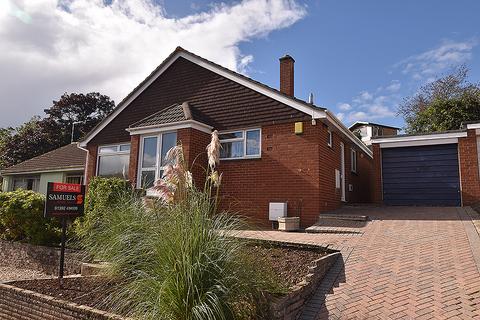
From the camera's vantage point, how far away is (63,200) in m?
6.57

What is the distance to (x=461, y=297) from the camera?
469 cm

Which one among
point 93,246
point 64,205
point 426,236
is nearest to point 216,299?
point 93,246

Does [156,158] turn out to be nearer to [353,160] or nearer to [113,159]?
[113,159]

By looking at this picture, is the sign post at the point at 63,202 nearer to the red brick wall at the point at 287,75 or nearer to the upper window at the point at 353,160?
the red brick wall at the point at 287,75

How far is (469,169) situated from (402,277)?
9485 mm

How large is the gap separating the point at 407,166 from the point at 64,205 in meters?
12.2

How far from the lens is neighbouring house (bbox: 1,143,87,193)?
66.3 feet

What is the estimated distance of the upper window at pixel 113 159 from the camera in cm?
1486

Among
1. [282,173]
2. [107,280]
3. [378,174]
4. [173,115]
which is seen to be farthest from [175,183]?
[378,174]

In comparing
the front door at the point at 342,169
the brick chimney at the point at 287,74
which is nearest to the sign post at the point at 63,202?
the brick chimney at the point at 287,74

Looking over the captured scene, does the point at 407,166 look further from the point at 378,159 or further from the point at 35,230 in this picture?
the point at 35,230

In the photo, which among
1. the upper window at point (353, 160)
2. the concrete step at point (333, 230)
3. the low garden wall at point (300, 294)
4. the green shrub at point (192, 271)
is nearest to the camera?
the green shrub at point (192, 271)

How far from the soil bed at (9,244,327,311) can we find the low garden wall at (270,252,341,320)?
16 cm

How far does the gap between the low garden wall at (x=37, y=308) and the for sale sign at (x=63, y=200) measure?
4.25 feet
